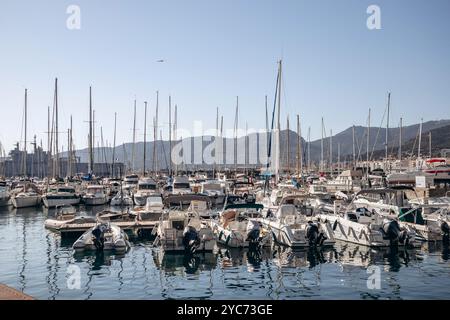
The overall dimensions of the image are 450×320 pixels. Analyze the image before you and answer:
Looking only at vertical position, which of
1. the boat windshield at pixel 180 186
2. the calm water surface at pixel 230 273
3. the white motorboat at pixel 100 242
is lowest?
the calm water surface at pixel 230 273

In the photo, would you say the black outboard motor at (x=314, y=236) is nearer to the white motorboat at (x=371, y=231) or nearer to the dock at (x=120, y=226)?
the white motorboat at (x=371, y=231)

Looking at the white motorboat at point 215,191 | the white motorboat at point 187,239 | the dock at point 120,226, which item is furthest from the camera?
the white motorboat at point 215,191

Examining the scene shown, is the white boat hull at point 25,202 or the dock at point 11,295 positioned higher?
the dock at point 11,295

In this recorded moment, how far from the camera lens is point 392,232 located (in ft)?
92.5

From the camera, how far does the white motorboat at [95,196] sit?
189 ft

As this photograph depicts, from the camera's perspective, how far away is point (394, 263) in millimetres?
24438

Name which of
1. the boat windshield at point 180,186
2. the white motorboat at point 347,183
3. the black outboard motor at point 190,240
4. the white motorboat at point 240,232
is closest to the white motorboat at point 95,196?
the boat windshield at point 180,186

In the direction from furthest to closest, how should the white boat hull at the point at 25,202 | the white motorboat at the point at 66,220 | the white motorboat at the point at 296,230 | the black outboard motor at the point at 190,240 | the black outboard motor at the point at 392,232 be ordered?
the white boat hull at the point at 25,202
the white motorboat at the point at 66,220
the white motorboat at the point at 296,230
the black outboard motor at the point at 392,232
the black outboard motor at the point at 190,240

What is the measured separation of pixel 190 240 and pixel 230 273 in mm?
4686

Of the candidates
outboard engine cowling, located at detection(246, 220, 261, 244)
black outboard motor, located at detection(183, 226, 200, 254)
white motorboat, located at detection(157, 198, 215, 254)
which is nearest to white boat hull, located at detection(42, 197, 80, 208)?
white motorboat, located at detection(157, 198, 215, 254)

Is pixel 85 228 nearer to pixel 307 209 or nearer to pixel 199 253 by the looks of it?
pixel 199 253

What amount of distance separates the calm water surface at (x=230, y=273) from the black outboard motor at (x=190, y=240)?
617mm

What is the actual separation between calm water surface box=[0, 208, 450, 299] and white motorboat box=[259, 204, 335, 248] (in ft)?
2.47

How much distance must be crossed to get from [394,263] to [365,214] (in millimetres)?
7749
